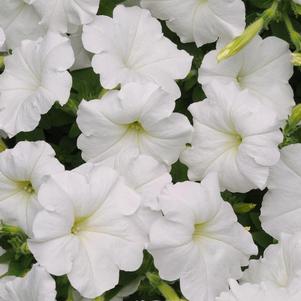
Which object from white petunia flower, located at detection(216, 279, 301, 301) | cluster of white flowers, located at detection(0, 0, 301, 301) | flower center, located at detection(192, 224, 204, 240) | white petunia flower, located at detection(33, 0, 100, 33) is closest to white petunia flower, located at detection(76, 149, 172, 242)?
cluster of white flowers, located at detection(0, 0, 301, 301)

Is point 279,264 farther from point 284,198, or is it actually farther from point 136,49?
point 136,49

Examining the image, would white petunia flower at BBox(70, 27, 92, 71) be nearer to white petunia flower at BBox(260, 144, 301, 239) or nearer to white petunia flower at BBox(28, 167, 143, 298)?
white petunia flower at BBox(28, 167, 143, 298)

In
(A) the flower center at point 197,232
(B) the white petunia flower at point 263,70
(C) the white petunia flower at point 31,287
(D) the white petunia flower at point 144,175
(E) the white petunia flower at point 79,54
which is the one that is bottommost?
(C) the white petunia flower at point 31,287

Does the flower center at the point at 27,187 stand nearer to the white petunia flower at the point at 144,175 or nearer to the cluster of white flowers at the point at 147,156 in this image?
the cluster of white flowers at the point at 147,156

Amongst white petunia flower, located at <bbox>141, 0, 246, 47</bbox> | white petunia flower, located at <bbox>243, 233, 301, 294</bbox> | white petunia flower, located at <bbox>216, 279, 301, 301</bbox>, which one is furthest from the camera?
white petunia flower, located at <bbox>141, 0, 246, 47</bbox>

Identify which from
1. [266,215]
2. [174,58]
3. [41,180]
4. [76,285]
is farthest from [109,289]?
[174,58]

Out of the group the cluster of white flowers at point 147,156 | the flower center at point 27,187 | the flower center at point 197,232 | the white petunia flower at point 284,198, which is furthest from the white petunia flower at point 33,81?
the white petunia flower at point 284,198

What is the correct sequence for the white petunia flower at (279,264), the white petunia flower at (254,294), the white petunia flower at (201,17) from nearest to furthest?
the white petunia flower at (254,294)
the white petunia flower at (279,264)
the white petunia flower at (201,17)

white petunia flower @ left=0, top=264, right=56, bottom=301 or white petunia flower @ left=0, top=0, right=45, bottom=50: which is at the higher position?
white petunia flower @ left=0, top=0, right=45, bottom=50
